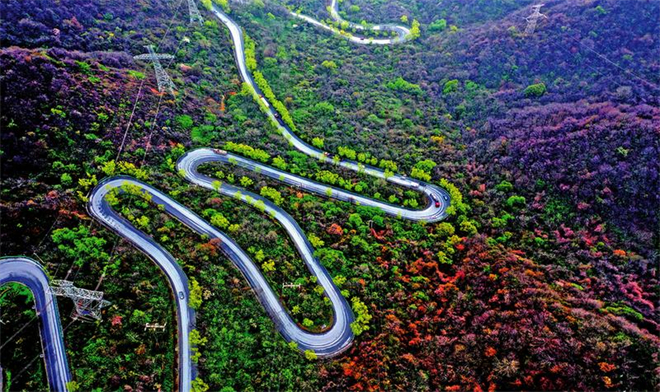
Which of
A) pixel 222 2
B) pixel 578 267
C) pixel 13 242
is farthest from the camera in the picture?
pixel 222 2

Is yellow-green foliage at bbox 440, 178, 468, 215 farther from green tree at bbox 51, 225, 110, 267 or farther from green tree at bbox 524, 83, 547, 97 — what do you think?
green tree at bbox 51, 225, 110, 267

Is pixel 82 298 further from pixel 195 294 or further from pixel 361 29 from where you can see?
pixel 361 29

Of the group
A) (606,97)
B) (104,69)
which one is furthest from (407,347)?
(104,69)

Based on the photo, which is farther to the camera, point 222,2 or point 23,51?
point 222,2

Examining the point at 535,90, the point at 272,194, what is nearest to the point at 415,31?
the point at 535,90

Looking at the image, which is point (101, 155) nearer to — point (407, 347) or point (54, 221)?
point (54, 221)

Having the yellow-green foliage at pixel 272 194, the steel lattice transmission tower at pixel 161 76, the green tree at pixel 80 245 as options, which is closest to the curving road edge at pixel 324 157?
the yellow-green foliage at pixel 272 194

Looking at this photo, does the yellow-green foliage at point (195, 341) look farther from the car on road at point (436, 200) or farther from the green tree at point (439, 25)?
the green tree at point (439, 25)

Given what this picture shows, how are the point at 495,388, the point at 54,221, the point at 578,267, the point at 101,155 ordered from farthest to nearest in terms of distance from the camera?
the point at 101,155
the point at 578,267
the point at 54,221
the point at 495,388

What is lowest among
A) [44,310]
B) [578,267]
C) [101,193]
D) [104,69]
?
[578,267]

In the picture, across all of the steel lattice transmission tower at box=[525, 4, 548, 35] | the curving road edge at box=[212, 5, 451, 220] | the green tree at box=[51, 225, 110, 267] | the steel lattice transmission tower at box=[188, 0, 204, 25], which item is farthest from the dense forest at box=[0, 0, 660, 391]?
the steel lattice transmission tower at box=[188, 0, 204, 25]
